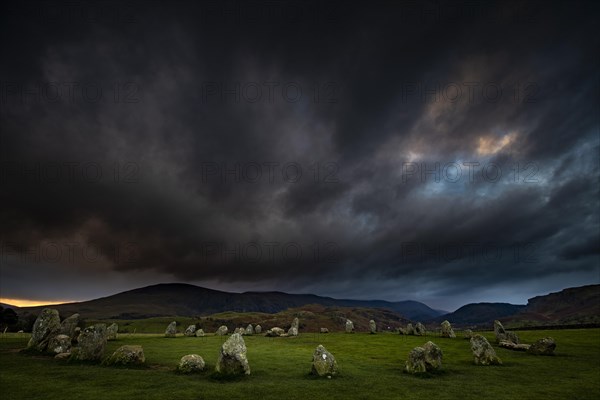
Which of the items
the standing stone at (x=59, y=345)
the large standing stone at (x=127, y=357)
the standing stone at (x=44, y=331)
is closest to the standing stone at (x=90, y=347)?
the large standing stone at (x=127, y=357)

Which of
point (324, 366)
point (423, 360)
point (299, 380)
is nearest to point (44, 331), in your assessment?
point (299, 380)

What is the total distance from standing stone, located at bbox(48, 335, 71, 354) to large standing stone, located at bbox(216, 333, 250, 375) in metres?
17.4

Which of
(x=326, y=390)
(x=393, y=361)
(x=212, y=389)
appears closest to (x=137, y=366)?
(x=212, y=389)

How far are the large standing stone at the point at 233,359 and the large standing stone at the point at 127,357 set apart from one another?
857 centimetres

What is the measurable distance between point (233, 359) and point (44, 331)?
2233 centimetres

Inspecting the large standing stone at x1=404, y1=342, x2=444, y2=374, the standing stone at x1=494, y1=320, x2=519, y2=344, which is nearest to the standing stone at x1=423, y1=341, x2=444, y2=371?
the large standing stone at x1=404, y1=342, x2=444, y2=374

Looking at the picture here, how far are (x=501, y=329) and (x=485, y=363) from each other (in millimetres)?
20092

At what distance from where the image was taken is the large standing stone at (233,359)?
25.2 meters

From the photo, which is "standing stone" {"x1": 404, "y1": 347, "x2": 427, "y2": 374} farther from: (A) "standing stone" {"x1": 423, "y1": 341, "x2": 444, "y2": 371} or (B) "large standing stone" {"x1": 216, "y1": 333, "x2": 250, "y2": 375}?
(B) "large standing stone" {"x1": 216, "y1": 333, "x2": 250, "y2": 375}

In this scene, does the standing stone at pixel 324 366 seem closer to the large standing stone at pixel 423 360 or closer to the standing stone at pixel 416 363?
A: the standing stone at pixel 416 363

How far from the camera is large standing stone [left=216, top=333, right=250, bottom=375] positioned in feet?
82.7

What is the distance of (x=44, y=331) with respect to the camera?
33.7 m

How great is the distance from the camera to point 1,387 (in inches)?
781

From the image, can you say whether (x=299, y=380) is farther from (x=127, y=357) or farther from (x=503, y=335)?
(x=503, y=335)
